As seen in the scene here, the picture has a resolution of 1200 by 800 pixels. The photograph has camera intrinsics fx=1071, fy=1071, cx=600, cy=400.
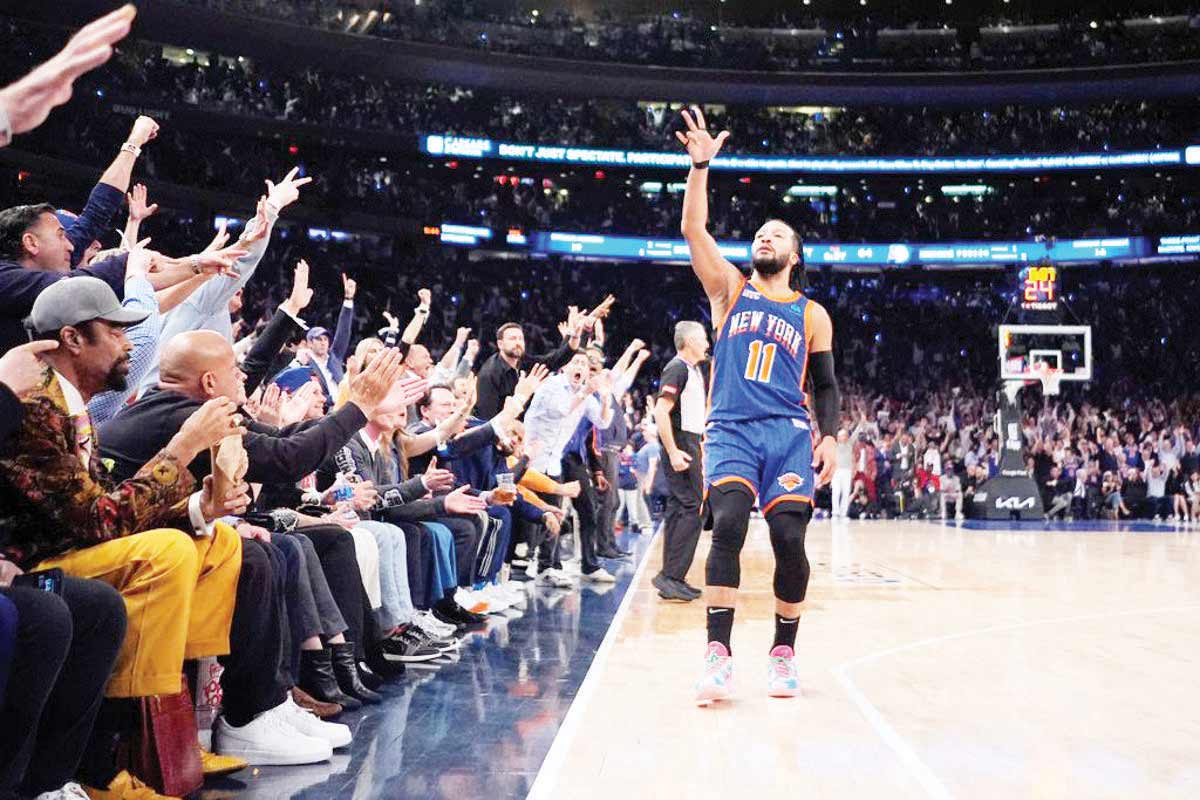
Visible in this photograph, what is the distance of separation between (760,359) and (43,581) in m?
2.87

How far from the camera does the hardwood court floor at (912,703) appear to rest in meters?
3.00

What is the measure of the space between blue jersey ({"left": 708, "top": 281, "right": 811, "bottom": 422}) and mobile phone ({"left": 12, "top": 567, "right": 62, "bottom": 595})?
2.72 metres

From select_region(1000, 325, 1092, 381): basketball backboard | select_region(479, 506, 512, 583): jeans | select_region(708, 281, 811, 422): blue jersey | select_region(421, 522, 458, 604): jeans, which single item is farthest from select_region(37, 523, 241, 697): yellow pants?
select_region(1000, 325, 1092, 381): basketball backboard

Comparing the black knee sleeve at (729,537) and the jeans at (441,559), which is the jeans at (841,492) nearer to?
the jeans at (441,559)

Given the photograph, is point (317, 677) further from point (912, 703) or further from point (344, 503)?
point (912, 703)

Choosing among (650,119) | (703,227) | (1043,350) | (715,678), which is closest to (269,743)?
(715,678)

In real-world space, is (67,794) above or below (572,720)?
above

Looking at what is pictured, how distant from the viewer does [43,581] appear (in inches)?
93.4

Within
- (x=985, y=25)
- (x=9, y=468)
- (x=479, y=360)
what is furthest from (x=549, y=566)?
(x=985, y=25)

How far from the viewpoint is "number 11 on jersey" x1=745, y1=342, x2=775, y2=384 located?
4.43 metres

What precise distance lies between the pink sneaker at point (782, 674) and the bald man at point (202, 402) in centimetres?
190

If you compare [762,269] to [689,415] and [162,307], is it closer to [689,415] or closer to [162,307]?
[162,307]

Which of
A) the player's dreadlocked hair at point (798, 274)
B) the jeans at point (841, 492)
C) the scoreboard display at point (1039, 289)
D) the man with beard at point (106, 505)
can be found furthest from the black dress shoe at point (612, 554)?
the scoreboard display at point (1039, 289)

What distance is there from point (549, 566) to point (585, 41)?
75.7ft
